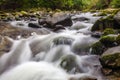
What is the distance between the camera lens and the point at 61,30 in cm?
1117

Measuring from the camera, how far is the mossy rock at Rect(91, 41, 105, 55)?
737 cm

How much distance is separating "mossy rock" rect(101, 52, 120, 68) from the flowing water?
34cm

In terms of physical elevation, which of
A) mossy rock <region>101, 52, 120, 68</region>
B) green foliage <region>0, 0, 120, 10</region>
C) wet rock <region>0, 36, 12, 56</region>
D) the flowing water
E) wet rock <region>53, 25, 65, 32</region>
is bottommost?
green foliage <region>0, 0, 120, 10</region>

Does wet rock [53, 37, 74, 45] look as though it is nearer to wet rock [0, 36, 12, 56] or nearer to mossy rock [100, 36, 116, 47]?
mossy rock [100, 36, 116, 47]

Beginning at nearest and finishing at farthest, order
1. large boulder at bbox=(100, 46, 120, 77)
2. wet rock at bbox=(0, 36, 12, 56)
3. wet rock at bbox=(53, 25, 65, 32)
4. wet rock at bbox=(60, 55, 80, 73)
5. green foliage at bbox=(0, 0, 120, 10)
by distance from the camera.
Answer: large boulder at bbox=(100, 46, 120, 77) → wet rock at bbox=(60, 55, 80, 73) → wet rock at bbox=(0, 36, 12, 56) → wet rock at bbox=(53, 25, 65, 32) → green foliage at bbox=(0, 0, 120, 10)

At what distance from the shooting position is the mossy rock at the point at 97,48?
7.37m

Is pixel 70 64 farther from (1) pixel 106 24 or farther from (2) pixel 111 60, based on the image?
(1) pixel 106 24

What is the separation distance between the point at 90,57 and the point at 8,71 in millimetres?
2543

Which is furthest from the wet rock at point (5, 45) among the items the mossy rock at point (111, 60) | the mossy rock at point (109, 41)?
the mossy rock at point (111, 60)

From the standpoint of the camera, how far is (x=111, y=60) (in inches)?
243

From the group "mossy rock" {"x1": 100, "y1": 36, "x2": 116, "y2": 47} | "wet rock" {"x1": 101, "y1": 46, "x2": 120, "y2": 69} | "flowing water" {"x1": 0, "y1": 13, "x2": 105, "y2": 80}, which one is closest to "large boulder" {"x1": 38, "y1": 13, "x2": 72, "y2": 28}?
"flowing water" {"x1": 0, "y1": 13, "x2": 105, "y2": 80}

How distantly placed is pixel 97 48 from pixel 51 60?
1505mm

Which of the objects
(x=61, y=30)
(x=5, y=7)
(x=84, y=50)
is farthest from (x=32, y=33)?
(x=5, y=7)

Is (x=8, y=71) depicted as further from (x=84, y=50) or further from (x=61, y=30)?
(x=61, y=30)
